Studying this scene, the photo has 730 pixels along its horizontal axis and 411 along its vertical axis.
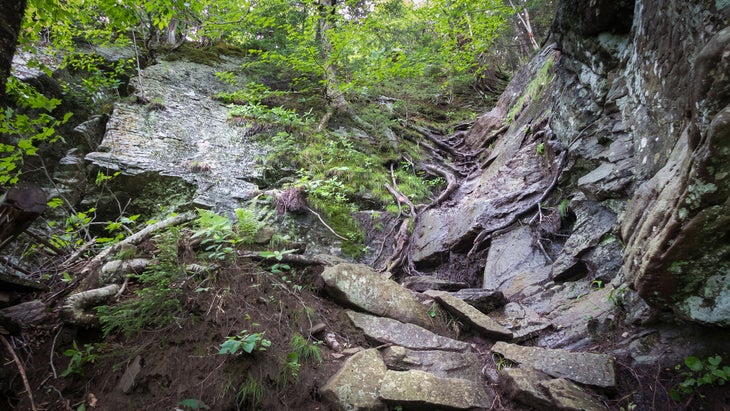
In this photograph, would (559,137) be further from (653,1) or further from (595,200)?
(653,1)

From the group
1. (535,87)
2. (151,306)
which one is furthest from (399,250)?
(535,87)

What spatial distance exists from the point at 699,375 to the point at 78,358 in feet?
15.7

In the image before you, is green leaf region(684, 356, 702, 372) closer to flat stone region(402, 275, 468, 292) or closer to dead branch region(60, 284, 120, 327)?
flat stone region(402, 275, 468, 292)

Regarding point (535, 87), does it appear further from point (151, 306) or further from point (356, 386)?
point (151, 306)

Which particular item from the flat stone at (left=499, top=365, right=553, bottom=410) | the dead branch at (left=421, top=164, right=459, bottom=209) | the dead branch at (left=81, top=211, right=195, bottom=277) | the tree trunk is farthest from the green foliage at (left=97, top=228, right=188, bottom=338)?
the dead branch at (left=421, top=164, right=459, bottom=209)

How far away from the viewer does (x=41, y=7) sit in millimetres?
3842

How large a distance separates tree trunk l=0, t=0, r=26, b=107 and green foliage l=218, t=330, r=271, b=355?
2.17 meters

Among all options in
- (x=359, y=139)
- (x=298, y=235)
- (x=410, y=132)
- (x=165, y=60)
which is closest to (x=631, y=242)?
(x=298, y=235)

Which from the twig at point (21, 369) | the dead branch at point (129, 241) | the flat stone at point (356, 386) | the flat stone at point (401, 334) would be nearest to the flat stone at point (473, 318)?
the flat stone at point (401, 334)

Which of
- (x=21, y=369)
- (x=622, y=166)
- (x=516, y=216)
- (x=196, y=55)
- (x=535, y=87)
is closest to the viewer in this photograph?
(x=21, y=369)

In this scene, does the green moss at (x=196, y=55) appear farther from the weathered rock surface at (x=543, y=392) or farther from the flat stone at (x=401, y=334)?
the weathered rock surface at (x=543, y=392)

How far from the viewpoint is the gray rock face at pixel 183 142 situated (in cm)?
702

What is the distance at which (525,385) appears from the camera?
9.59ft

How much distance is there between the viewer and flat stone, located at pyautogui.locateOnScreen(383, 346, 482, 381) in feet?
11.1
